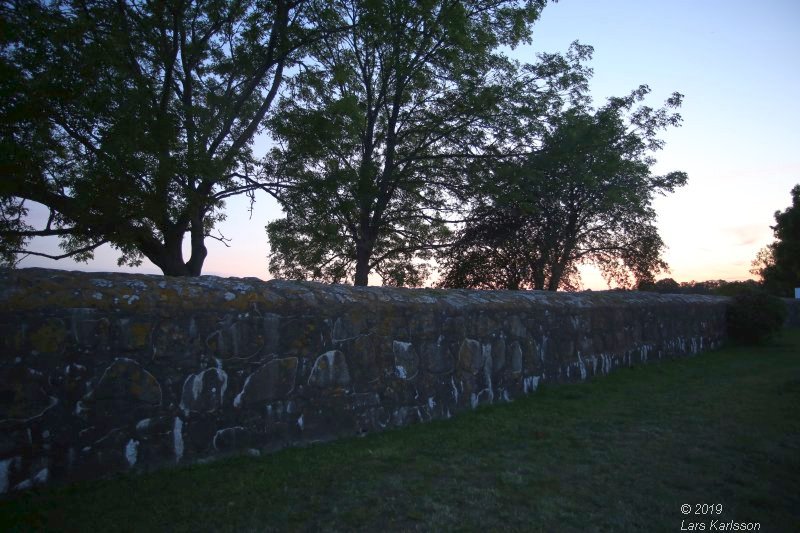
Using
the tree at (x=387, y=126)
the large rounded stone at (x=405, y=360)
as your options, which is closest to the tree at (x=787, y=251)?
the tree at (x=387, y=126)

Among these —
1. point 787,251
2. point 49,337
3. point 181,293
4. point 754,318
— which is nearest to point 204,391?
point 181,293

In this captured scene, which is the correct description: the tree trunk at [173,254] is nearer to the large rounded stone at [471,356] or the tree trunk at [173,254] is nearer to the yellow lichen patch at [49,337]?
the large rounded stone at [471,356]

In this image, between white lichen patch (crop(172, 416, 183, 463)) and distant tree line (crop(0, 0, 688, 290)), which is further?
distant tree line (crop(0, 0, 688, 290))

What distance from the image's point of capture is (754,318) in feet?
48.4

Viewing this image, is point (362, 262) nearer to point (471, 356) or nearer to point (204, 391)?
point (471, 356)

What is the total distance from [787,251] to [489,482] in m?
41.1

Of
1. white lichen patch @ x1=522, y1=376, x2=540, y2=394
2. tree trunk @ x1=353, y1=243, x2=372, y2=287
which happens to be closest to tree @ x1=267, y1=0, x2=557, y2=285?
tree trunk @ x1=353, y1=243, x2=372, y2=287

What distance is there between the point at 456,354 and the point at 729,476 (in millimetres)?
2877

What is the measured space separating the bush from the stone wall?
34.8 ft

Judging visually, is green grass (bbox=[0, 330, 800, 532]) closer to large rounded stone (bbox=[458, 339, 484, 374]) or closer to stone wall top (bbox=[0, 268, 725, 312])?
large rounded stone (bbox=[458, 339, 484, 374])

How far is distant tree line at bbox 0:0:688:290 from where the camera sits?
760 centimetres

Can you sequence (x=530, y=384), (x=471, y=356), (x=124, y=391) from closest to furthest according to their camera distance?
(x=124, y=391) → (x=471, y=356) → (x=530, y=384)

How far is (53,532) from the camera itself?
302 cm

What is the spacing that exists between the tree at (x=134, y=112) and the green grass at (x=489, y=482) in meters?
5.13
